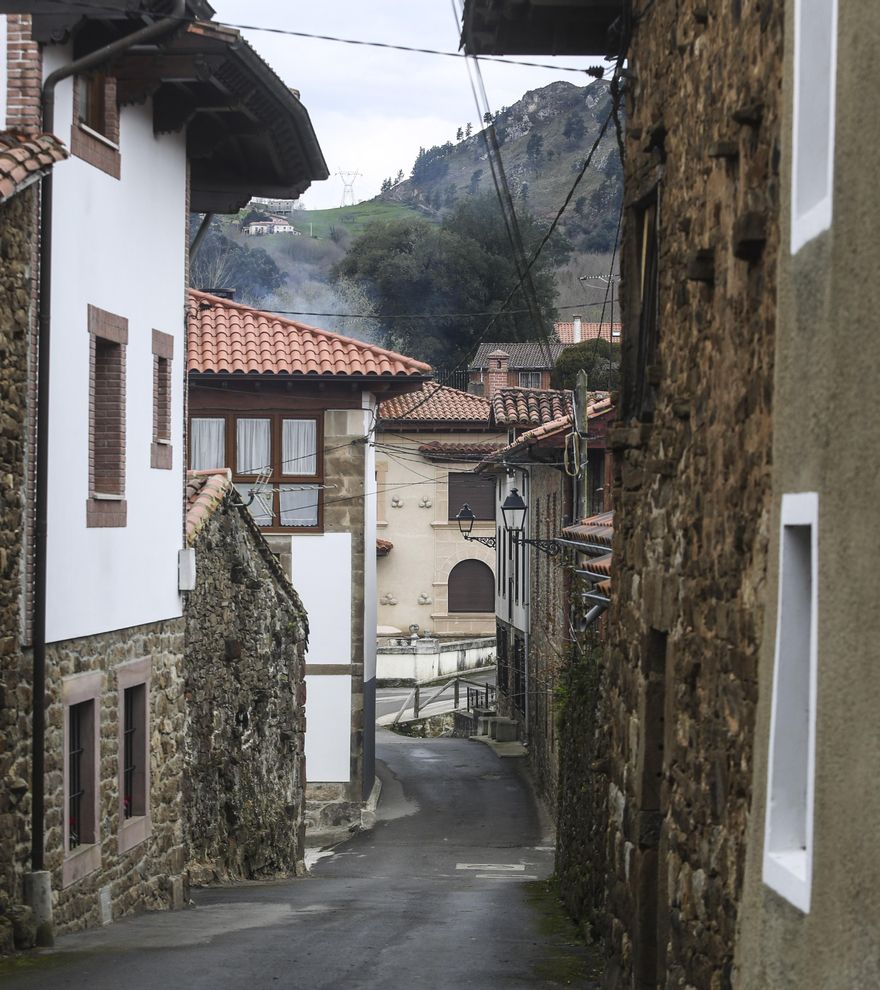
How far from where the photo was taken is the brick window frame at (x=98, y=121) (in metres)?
13.4

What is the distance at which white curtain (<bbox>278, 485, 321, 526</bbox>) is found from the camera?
88.4 ft

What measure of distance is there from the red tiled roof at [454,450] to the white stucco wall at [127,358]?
35099 millimetres

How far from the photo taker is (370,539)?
28.5 meters

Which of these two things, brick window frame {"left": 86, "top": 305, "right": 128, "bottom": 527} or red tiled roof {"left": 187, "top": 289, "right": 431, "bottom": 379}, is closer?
brick window frame {"left": 86, "top": 305, "right": 128, "bottom": 527}

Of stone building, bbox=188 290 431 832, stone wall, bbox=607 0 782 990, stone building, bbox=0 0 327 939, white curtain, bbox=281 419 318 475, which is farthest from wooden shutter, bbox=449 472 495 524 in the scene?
stone wall, bbox=607 0 782 990

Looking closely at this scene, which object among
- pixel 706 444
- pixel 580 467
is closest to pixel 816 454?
pixel 706 444

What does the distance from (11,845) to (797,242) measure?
26.7ft

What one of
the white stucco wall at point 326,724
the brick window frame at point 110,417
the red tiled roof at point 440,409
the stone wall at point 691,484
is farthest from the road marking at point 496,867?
the red tiled roof at point 440,409

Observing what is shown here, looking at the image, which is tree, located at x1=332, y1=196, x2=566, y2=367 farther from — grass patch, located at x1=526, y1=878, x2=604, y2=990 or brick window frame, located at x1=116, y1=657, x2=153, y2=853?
grass patch, located at x1=526, y1=878, x2=604, y2=990

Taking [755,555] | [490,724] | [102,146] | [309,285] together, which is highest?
[309,285]

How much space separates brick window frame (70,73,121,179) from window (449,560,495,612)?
133 ft

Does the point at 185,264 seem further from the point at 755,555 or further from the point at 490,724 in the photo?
the point at 490,724

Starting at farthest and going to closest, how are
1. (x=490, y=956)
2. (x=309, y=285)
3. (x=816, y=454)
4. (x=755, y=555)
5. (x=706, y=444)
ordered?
1. (x=309, y=285)
2. (x=490, y=956)
3. (x=706, y=444)
4. (x=755, y=555)
5. (x=816, y=454)

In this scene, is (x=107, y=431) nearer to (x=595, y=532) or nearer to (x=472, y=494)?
(x=595, y=532)
